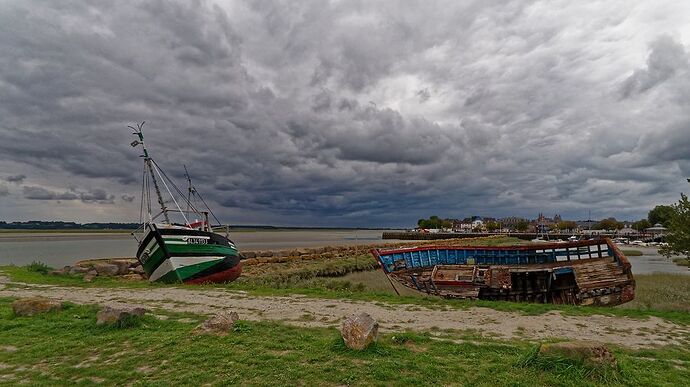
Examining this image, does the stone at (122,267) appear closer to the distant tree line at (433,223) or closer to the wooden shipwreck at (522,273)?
the wooden shipwreck at (522,273)

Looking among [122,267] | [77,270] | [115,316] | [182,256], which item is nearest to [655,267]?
[182,256]

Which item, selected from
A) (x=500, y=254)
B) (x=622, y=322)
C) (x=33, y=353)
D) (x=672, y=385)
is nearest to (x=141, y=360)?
(x=33, y=353)

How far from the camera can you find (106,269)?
94.5 ft

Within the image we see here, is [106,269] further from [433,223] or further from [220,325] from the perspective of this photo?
[433,223]

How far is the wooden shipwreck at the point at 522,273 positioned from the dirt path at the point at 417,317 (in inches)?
155

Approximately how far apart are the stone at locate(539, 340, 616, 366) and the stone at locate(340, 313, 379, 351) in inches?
123

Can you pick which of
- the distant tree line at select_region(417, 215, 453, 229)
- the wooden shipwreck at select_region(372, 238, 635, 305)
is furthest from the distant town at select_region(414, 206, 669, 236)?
the wooden shipwreck at select_region(372, 238, 635, 305)

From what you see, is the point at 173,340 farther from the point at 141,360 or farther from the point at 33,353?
the point at 33,353

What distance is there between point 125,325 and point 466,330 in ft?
29.2

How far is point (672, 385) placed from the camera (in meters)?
6.39

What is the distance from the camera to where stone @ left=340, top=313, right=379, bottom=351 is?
7.70 metres

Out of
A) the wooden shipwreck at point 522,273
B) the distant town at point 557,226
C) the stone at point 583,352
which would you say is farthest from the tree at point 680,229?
the distant town at point 557,226

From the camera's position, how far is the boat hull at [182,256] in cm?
2131

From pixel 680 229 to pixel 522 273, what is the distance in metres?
6.77
